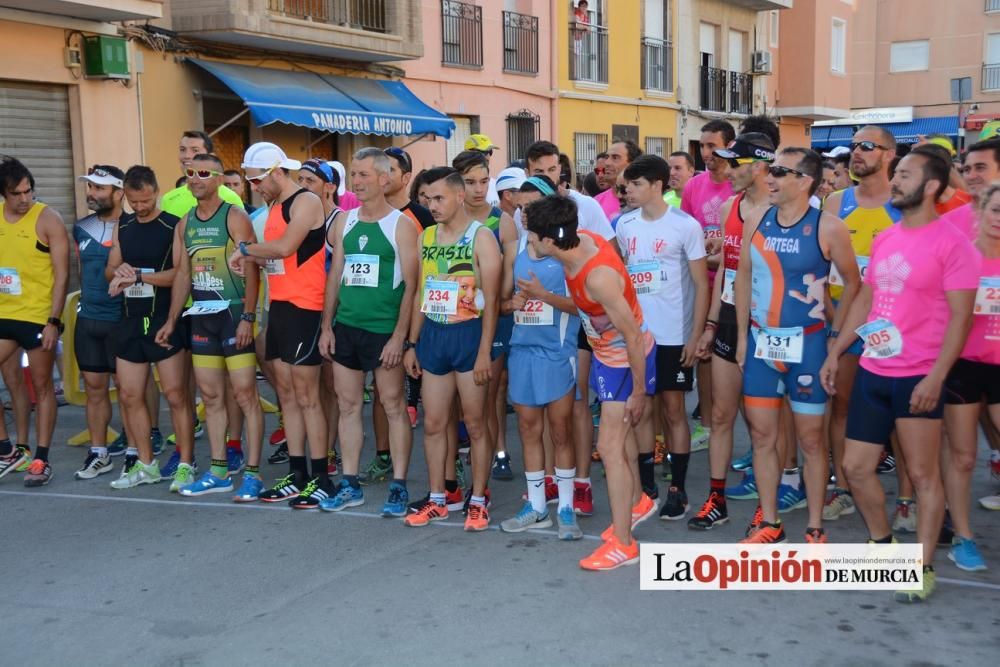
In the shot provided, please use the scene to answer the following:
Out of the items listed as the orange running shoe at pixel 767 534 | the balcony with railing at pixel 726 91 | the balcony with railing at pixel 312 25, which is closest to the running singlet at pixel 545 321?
the orange running shoe at pixel 767 534

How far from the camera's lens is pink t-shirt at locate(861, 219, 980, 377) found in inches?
183

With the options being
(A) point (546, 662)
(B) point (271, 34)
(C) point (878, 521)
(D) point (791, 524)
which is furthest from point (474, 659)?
(B) point (271, 34)

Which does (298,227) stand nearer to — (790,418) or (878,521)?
(790,418)

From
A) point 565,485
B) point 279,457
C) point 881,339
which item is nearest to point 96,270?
point 279,457

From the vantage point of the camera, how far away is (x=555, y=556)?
18.1 ft

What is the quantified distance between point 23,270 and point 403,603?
4.20m

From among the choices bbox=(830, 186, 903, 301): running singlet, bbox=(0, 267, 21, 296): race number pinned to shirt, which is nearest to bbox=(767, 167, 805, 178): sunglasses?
bbox=(830, 186, 903, 301): running singlet

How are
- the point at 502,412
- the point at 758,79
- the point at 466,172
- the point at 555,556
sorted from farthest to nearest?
the point at 758,79 < the point at 502,412 < the point at 466,172 < the point at 555,556

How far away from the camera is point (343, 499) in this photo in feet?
21.4

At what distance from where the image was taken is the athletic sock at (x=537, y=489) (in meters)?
6.01

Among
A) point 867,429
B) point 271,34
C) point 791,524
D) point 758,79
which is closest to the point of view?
point 867,429

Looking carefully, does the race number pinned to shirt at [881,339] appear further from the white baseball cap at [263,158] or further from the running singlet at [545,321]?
the white baseball cap at [263,158]

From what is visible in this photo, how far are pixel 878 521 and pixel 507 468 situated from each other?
2888 millimetres

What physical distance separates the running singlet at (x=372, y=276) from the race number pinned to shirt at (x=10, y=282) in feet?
8.50
